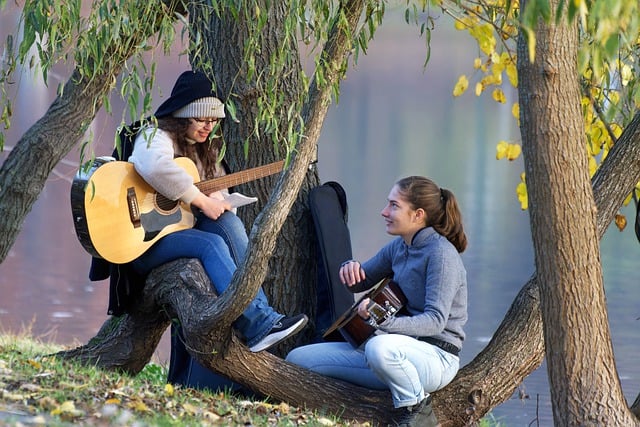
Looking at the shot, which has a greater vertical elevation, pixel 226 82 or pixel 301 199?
pixel 226 82

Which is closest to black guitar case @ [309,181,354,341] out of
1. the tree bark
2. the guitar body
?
the tree bark

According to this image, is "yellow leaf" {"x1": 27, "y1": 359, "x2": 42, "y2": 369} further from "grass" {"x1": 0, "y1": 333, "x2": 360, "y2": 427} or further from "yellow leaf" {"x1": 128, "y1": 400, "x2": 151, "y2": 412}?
"yellow leaf" {"x1": 128, "y1": 400, "x2": 151, "y2": 412}

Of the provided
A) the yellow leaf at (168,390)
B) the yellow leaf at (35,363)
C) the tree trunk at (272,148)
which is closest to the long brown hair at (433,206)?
the tree trunk at (272,148)

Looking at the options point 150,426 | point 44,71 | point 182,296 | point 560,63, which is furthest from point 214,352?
point 560,63

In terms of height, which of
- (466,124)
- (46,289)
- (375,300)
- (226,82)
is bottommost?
(46,289)

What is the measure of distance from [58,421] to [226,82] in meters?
2.63

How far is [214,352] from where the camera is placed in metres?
4.97

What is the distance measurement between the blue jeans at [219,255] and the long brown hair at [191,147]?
263 mm

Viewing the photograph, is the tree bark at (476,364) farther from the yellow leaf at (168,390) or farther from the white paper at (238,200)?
the white paper at (238,200)

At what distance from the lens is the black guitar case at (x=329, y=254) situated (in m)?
5.86

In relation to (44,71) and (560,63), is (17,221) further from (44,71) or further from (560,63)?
(560,63)

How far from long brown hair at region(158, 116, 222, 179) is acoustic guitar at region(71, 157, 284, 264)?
79 mm

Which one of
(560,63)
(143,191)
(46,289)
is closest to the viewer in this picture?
(560,63)

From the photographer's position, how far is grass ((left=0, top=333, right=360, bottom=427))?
3973 mm
